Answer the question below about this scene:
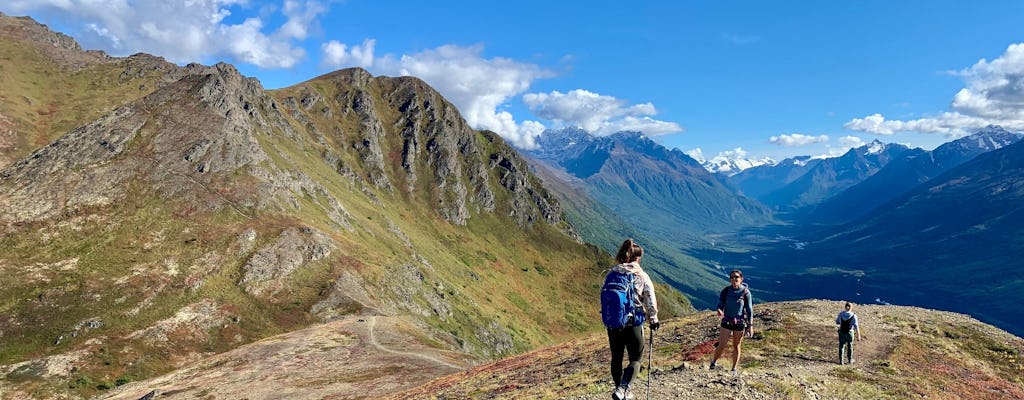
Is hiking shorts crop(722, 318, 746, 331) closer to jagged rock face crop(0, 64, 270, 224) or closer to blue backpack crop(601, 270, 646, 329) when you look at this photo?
blue backpack crop(601, 270, 646, 329)

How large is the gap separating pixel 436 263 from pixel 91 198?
3613 inches

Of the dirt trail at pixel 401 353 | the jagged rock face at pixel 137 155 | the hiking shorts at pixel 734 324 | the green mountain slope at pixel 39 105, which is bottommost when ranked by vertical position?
the dirt trail at pixel 401 353

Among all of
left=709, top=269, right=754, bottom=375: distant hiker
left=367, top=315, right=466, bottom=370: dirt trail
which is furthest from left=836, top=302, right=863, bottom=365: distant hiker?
left=367, top=315, right=466, bottom=370: dirt trail

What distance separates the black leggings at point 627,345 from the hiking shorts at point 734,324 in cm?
865

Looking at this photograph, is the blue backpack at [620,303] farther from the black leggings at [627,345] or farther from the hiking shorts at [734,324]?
the hiking shorts at [734,324]

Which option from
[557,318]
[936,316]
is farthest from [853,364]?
[557,318]

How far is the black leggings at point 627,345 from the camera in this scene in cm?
1410

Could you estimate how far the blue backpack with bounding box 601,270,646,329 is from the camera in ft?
45.3

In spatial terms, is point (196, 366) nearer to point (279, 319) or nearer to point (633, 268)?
point (279, 319)

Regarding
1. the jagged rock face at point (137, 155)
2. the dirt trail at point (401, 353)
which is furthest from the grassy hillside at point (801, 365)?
the jagged rock face at point (137, 155)

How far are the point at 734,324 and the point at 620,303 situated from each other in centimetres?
1035

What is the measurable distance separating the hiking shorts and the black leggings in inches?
340

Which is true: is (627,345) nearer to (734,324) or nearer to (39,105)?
(734,324)

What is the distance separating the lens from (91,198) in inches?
3521
